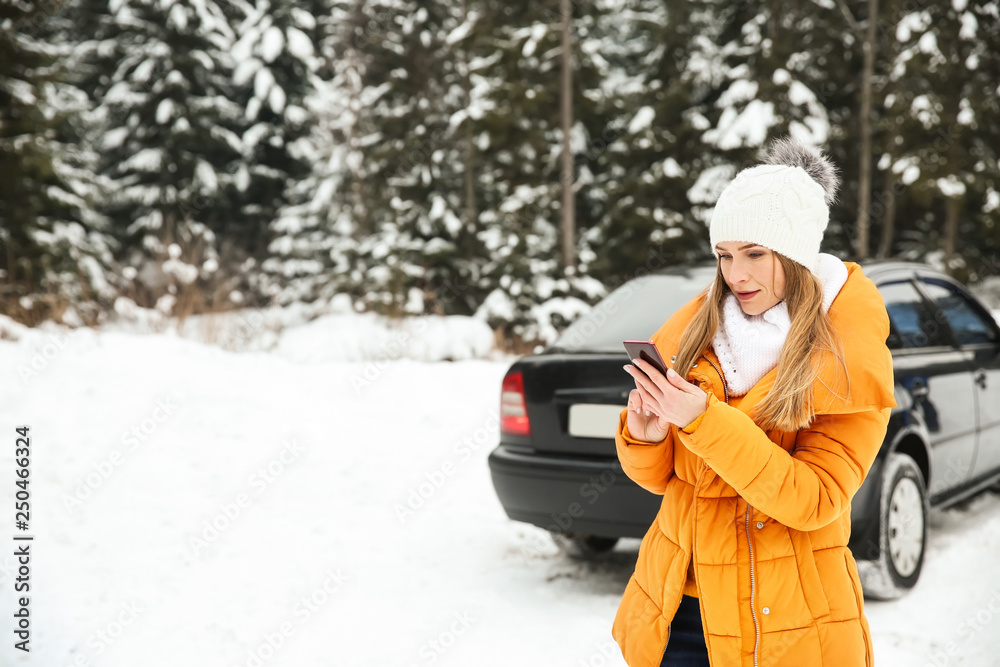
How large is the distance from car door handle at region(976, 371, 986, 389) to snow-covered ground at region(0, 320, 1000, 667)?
3.14 feet

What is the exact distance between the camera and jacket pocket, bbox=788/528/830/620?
159 centimetres

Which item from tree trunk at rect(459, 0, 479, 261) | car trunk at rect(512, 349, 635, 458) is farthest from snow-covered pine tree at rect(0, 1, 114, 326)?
car trunk at rect(512, 349, 635, 458)

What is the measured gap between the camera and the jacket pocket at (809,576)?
1591 millimetres

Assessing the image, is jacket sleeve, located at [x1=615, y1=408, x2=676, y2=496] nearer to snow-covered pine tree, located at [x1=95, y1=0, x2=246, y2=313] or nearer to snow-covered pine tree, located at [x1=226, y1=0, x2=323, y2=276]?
snow-covered pine tree, located at [x1=95, y1=0, x2=246, y2=313]

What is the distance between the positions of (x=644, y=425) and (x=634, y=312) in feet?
8.18

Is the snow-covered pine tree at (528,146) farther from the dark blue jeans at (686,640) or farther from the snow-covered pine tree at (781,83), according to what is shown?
the dark blue jeans at (686,640)

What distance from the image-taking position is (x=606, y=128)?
61.8 ft

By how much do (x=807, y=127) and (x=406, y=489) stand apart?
43.3 ft

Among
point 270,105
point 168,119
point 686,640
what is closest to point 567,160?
point 270,105

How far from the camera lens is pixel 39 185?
1534cm

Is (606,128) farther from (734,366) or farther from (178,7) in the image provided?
(734,366)

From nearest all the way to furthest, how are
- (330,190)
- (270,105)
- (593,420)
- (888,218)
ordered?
(593,420), (888,218), (330,190), (270,105)

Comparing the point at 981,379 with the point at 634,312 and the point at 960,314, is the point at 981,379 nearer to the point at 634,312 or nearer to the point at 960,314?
the point at 960,314

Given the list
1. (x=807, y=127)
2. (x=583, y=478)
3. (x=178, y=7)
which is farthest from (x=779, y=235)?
(x=178, y=7)
